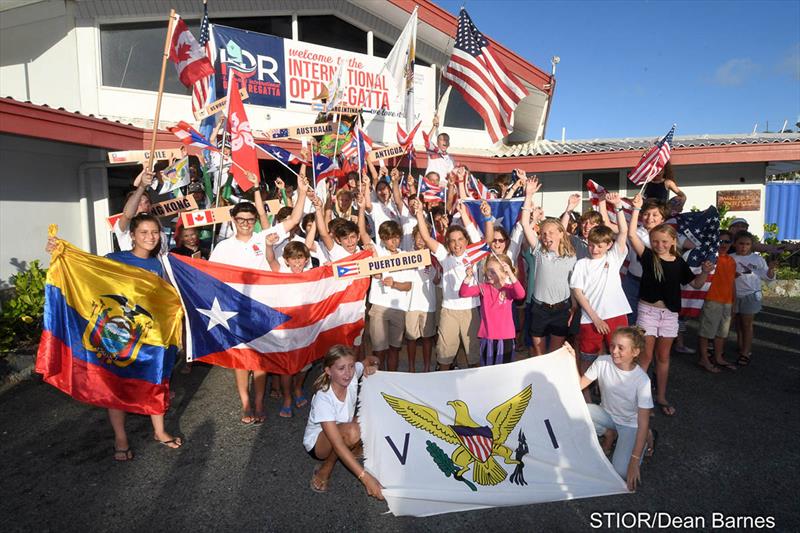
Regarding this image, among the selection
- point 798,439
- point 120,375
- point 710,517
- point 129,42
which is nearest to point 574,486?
point 710,517

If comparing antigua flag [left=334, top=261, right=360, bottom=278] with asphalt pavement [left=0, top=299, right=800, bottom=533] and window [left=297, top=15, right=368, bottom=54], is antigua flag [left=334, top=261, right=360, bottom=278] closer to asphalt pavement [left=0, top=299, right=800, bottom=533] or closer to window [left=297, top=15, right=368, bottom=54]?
asphalt pavement [left=0, top=299, right=800, bottom=533]

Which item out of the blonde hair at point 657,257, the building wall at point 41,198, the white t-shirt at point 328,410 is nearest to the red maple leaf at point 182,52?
the building wall at point 41,198

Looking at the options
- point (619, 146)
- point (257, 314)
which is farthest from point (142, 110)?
point (619, 146)

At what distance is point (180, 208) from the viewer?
17.8 feet

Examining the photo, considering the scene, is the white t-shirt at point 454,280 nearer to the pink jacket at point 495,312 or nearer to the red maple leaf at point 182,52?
the pink jacket at point 495,312

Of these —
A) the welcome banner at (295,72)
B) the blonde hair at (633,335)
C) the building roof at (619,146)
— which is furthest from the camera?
the building roof at (619,146)

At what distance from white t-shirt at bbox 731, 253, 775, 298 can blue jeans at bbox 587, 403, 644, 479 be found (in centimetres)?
379

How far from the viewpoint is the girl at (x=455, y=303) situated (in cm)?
471

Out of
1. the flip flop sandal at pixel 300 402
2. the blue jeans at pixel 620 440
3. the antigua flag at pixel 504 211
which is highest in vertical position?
the antigua flag at pixel 504 211

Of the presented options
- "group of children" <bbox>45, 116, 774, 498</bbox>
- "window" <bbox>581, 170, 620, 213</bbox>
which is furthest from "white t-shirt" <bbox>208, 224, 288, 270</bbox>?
"window" <bbox>581, 170, 620, 213</bbox>

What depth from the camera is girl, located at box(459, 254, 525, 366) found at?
4.40 metres

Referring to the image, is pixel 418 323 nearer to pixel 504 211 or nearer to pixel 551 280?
pixel 551 280

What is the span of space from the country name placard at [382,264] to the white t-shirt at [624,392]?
1652mm

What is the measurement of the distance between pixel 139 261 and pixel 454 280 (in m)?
2.90
